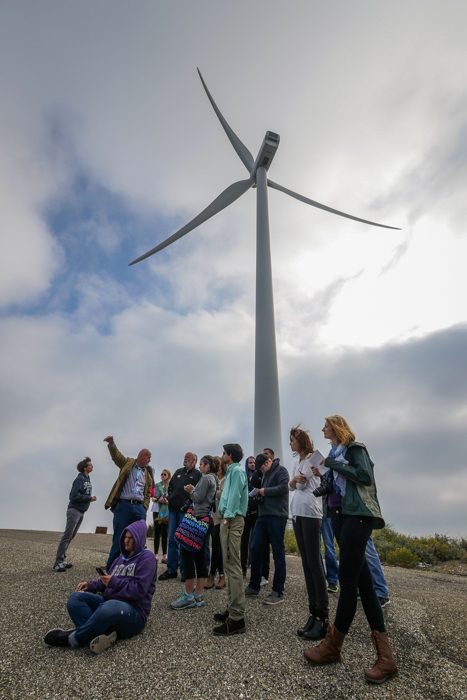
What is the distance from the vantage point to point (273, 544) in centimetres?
510

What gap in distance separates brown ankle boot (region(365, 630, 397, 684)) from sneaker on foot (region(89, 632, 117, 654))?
2330 millimetres

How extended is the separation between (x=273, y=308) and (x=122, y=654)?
51.4 feet

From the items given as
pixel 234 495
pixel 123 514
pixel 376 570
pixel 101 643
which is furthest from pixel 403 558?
pixel 101 643

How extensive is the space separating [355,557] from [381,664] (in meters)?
0.86

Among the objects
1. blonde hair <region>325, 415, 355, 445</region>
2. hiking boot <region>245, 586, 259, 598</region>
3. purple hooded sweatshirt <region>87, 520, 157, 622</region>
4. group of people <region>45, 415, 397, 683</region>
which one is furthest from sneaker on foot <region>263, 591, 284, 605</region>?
blonde hair <region>325, 415, 355, 445</region>

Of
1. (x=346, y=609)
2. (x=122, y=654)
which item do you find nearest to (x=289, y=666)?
(x=346, y=609)

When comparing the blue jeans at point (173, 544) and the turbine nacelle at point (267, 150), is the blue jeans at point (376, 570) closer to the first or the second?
the blue jeans at point (173, 544)

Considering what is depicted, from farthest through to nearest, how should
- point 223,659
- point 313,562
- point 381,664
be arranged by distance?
1. point 313,562
2. point 223,659
3. point 381,664

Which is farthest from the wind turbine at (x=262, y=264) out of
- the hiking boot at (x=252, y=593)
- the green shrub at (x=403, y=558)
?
the hiking boot at (x=252, y=593)

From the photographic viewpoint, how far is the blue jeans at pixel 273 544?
→ 16.6 ft

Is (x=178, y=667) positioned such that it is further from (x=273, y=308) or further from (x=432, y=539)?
(x=273, y=308)

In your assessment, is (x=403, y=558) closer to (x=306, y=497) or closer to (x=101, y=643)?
(x=306, y=497)

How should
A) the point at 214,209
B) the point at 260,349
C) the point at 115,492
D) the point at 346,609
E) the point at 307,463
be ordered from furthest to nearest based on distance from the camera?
the point at 214,209
the point at 260,349
the point at 115,492
the point at 307,463
the point at 346,609

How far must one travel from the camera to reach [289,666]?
3.40m
